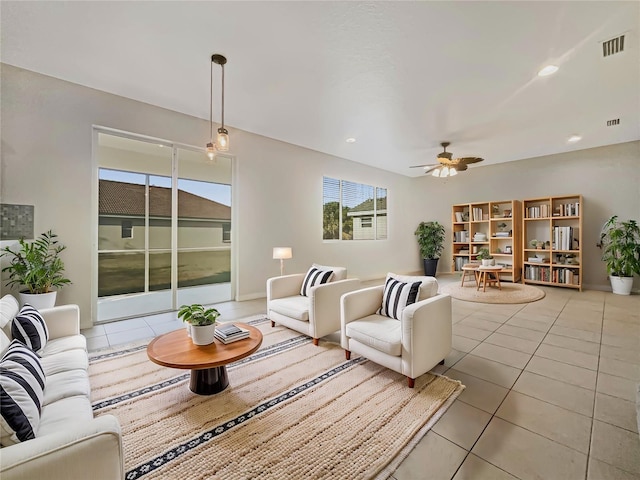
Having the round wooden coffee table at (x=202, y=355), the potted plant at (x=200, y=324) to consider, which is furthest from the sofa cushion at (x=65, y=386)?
the potted plant at (x=200, y=324)

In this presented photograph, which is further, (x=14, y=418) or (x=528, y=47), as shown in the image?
(x=528, y=47)

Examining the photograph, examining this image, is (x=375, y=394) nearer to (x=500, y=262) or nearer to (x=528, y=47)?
(x=528, y=47)

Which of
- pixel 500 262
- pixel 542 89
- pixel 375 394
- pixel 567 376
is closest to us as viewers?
pixel 375 394

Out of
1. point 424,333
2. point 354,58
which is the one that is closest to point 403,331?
point 424,333

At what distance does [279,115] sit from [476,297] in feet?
15.0

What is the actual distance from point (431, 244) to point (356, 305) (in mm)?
5749

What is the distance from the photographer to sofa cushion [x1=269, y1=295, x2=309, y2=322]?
3.05 metres

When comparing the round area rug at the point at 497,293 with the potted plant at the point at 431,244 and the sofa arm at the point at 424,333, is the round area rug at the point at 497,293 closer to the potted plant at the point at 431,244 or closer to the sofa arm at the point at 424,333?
the potted plant at the point at 431,244

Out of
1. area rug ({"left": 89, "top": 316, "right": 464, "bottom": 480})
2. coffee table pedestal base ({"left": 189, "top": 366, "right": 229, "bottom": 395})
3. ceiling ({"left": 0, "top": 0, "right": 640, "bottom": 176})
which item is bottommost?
area rug ({"left": 89, "top": 316, "right": 464, "bottom": 480})

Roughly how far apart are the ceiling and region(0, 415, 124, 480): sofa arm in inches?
110

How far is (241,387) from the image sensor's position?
7.17ft

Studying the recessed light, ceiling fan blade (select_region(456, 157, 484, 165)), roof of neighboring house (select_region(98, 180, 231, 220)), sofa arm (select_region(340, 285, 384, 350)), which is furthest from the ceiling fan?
roof of neighboring house (select_region(98, 180, 231, 220))

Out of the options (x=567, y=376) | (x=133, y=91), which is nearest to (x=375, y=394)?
(x=567, y=376)

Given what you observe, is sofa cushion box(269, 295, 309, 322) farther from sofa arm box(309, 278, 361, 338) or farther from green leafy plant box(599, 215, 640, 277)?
green leafy plant box(599, 215, 640, 277)
